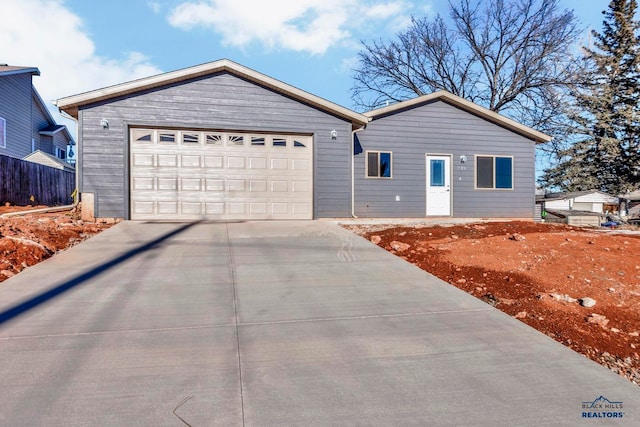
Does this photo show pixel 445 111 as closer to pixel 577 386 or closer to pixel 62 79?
pixel 577 386

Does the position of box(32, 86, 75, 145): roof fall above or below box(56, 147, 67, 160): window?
above

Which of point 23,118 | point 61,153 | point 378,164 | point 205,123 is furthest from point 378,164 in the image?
point 61,153

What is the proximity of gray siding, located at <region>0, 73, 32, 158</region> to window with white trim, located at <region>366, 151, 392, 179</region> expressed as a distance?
53.9 feet

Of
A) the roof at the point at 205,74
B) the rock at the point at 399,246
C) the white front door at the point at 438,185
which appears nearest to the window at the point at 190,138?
the roof at the point at 205,74

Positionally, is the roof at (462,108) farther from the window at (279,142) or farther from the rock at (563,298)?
the rock at (563,298)

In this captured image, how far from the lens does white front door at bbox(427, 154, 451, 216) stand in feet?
39.3

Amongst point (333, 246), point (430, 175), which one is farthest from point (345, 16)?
point (333, 246)

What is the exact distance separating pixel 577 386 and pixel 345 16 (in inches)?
627

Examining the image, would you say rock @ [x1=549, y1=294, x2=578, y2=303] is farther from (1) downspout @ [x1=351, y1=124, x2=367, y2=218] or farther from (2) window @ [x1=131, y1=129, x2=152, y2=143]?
(2) window @ [x1=131, y1=129, x2=152, y2=143]

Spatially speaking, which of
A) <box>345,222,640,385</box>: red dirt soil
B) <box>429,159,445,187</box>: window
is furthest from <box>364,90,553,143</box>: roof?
<box>345,222,640,385</box>: red dirt soil

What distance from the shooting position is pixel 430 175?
12.0 m

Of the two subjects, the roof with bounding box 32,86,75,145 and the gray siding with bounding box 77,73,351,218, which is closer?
the gray siding with bounding box 77,73,351,218

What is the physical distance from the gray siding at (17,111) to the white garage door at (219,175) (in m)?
12.3

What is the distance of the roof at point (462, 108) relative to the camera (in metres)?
11.5
